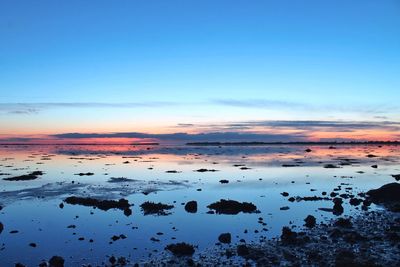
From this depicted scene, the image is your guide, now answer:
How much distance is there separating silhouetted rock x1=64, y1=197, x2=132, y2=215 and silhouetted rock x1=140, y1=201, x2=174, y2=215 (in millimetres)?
1342

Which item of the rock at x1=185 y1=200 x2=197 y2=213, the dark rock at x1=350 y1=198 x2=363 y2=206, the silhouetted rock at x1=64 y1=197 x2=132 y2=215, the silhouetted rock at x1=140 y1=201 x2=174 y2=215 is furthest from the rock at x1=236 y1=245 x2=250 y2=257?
the dark rock at x1=350 y1=198 x2=363 y2=206

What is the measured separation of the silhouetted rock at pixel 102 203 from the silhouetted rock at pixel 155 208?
134 centimetres

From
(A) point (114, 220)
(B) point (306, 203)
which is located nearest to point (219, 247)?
(A) point (114, 220)

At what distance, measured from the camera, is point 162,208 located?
29.4 m

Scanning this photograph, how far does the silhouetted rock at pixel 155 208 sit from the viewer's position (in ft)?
92.0

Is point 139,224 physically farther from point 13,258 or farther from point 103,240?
point 13,258

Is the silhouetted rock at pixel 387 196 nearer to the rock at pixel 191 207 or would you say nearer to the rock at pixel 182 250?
the rock at pixel 191 207

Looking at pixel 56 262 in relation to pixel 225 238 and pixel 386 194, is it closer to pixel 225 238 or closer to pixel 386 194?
pixel 225 238

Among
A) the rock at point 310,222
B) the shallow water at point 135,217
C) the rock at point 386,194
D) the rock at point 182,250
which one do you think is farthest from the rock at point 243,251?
the rock at point 386,194

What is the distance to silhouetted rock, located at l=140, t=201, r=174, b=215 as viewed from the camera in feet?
92.0

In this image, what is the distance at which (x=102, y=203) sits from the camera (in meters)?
30.6

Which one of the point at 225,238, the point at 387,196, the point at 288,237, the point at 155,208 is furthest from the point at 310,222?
the point at 387,196

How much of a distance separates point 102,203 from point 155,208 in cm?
501

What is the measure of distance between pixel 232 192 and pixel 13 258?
2467 cm
